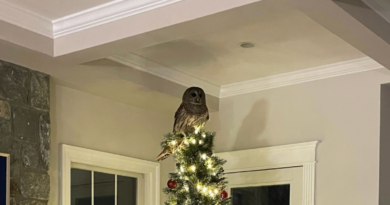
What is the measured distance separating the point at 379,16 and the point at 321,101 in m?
1.26

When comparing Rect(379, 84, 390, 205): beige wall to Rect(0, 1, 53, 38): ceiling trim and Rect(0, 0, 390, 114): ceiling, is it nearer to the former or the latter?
Rect(0, 0, 390, 114): ceiling

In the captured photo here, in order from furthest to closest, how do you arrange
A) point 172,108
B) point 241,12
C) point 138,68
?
point 172,108 < point 138,68 < point 241,12

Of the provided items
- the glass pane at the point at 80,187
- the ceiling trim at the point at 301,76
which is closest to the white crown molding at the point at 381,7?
the ceiling trim at the point at 301,76

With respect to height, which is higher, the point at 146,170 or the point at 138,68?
the point at 138,68

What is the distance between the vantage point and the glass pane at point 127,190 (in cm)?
413

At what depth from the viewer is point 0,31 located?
111 inches

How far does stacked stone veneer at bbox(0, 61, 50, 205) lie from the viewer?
10.2 ft

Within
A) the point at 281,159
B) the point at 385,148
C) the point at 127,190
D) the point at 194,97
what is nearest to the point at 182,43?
the point at 194,97

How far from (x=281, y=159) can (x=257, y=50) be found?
0.95 m

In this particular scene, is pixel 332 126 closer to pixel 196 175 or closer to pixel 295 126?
pixel 295 126

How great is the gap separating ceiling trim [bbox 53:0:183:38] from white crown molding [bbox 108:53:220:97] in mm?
511

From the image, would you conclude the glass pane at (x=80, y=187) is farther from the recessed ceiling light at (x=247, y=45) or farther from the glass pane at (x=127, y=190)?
the recessed ceiling light at (x=247, y=45)

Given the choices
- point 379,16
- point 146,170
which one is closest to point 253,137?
point 146,170

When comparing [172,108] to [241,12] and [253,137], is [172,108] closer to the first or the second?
[253,137]
